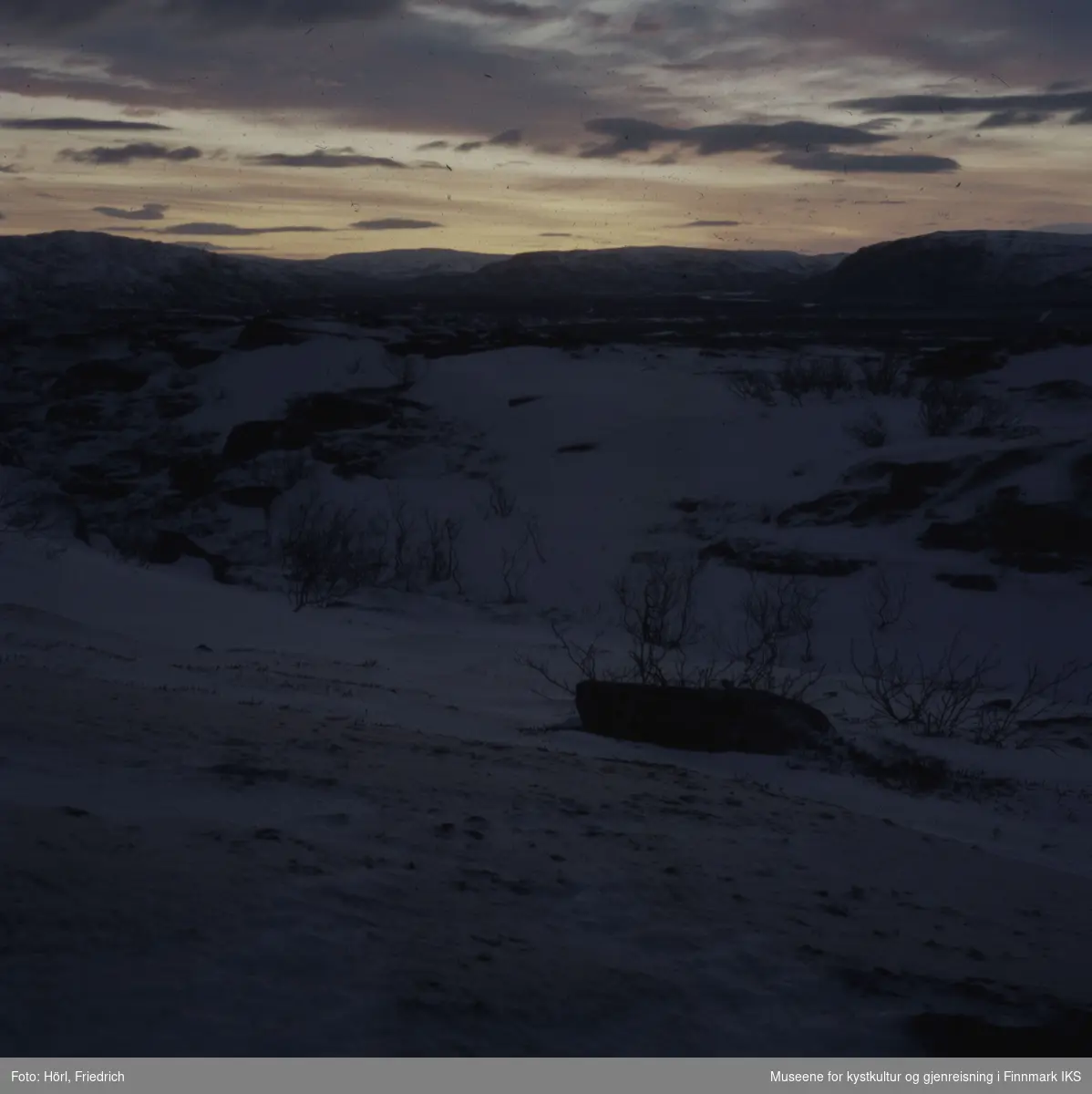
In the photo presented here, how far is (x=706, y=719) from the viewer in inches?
306

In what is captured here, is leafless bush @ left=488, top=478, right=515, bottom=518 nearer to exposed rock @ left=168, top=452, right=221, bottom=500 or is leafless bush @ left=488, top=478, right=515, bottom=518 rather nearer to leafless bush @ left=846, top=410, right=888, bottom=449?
exposed rock @ left=168, top=452, right=221, bottom=500

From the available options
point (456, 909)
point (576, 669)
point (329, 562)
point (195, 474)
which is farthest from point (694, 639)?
point (195, 474)

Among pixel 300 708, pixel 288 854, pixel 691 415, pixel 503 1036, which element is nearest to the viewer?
pixel 503 1036

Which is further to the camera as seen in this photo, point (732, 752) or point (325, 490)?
point (325, 490)

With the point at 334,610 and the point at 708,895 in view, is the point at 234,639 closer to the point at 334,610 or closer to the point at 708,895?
the point at 334,610

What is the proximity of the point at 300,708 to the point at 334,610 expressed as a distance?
952cm

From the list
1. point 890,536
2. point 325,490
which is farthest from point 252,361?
point 890,536

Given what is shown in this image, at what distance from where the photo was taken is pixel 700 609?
20.5 m

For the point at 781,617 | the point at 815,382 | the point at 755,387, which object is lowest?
the point at 781,617

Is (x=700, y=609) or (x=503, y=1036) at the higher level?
(x=503, y=1036)

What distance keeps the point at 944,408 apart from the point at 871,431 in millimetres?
2105

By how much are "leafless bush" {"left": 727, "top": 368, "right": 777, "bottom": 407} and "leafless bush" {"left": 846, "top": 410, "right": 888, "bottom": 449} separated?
14.2 ft

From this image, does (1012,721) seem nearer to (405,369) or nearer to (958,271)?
(405,369)

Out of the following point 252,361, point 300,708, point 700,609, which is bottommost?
point 700,609
